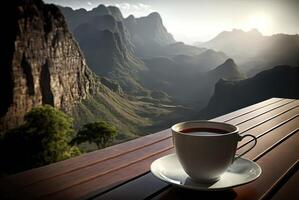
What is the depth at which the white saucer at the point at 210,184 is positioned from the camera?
2.22ft

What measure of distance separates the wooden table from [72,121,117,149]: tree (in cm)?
3364

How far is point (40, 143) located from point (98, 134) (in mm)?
8819

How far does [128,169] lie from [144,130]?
55.9 metres

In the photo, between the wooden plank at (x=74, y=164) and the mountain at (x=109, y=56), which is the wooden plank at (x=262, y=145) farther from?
the mountain at (x=109, y=56)

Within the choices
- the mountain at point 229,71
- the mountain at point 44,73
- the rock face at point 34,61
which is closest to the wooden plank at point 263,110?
the mountain at point 44,73

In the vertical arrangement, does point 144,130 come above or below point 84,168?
below

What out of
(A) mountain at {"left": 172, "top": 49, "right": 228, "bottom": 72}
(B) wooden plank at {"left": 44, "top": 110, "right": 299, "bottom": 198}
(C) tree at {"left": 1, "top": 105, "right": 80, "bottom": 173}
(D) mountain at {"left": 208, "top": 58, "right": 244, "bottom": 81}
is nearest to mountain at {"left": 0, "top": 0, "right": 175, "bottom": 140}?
(C) tree at {"left": 1, "top": 105, "right": 80, "bottom": 173}

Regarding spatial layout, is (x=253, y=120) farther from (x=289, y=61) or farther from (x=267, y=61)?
(x=267, y=61)

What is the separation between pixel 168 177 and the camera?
28.3 inches

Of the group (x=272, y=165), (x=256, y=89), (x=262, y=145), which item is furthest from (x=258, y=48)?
(x=272, y=165)

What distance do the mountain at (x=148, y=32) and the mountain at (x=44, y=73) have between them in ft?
223

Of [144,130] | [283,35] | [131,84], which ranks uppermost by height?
[283,35]

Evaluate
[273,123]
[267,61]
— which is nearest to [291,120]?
[273,123]

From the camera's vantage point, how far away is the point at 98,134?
113 ft
